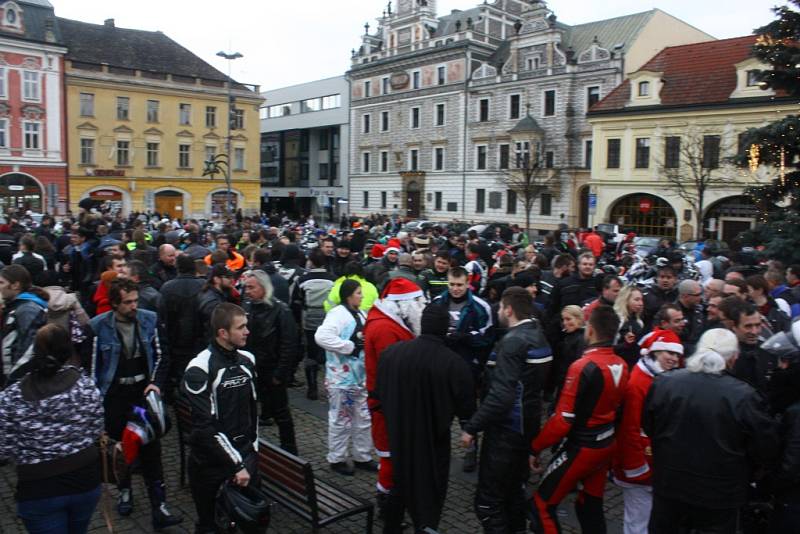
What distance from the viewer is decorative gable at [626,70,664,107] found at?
36062mm

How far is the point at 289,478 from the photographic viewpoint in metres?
4.98

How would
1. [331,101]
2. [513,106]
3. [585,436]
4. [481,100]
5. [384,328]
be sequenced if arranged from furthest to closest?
[331,101], [481,100], [513,106], [384,328], [585,436]

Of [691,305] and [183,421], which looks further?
[691,305]

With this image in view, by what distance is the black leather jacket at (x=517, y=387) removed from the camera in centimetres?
450

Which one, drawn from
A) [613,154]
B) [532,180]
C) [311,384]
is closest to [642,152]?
[613,154]

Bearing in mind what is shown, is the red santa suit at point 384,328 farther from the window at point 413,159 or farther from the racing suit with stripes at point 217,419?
the window at point 413,159

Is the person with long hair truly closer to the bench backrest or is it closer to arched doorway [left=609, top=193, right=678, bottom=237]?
the bench backrest

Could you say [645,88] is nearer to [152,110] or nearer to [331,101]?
[152,110]

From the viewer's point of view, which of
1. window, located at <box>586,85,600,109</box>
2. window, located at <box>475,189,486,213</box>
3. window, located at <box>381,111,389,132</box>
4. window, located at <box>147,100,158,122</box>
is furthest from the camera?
window, located at <box>381,111,389,132</box>

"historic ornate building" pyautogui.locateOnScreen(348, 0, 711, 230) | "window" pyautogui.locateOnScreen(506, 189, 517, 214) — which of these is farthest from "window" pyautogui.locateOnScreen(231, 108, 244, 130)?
"window" pyautogui.locateOnScreen(506, 189, 517, 214)

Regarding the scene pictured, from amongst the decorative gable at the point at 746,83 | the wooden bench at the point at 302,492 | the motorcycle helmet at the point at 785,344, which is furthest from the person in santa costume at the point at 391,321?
the decorative gable at the point at 746,83

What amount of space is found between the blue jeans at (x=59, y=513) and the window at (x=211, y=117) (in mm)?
50586

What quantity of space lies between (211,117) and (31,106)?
12.9 metres

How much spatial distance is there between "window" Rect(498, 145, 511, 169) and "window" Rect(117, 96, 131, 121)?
92.4ft
